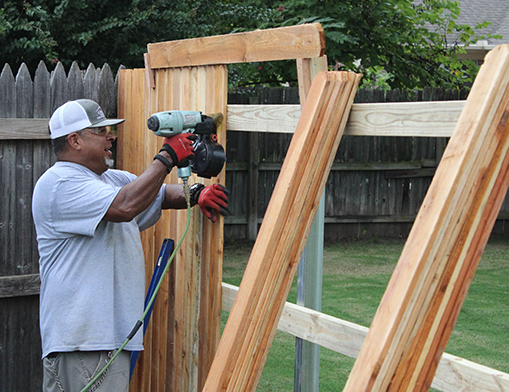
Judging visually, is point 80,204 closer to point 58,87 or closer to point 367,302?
point 58,87

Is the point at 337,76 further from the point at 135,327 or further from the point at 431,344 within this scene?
the point at 135,327

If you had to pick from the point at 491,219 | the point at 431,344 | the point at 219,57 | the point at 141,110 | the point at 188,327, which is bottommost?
the point at 188,327

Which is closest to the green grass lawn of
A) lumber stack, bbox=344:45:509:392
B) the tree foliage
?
the tree foliage

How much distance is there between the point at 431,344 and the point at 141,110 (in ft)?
9.73

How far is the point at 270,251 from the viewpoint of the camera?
228cm

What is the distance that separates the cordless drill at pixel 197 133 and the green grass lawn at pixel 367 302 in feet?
8.32

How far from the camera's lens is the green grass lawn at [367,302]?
534cm

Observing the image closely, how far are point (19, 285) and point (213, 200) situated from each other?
1967mm

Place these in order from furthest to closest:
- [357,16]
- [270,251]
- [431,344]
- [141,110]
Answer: [357,16] → [141,110] → [270,251] → [431,344]

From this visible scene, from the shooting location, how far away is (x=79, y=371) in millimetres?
3076

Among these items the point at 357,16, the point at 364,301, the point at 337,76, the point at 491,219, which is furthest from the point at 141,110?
the point at 357,16

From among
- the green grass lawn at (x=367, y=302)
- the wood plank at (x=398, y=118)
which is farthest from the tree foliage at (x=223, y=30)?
the wood plank at (x=398, y=118)

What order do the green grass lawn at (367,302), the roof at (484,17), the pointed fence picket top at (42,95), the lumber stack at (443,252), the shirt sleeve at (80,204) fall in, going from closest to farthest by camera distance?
the lumber stack at (443,252)
the shirt sleeve at (80,204)
the pointed fence picket top at (42,95)
the green grass lawn at (367,302)
the roof at (484,17)

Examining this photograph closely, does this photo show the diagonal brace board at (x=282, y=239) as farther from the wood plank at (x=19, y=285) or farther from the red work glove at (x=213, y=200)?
the wood plank at (x=19, y=285)
